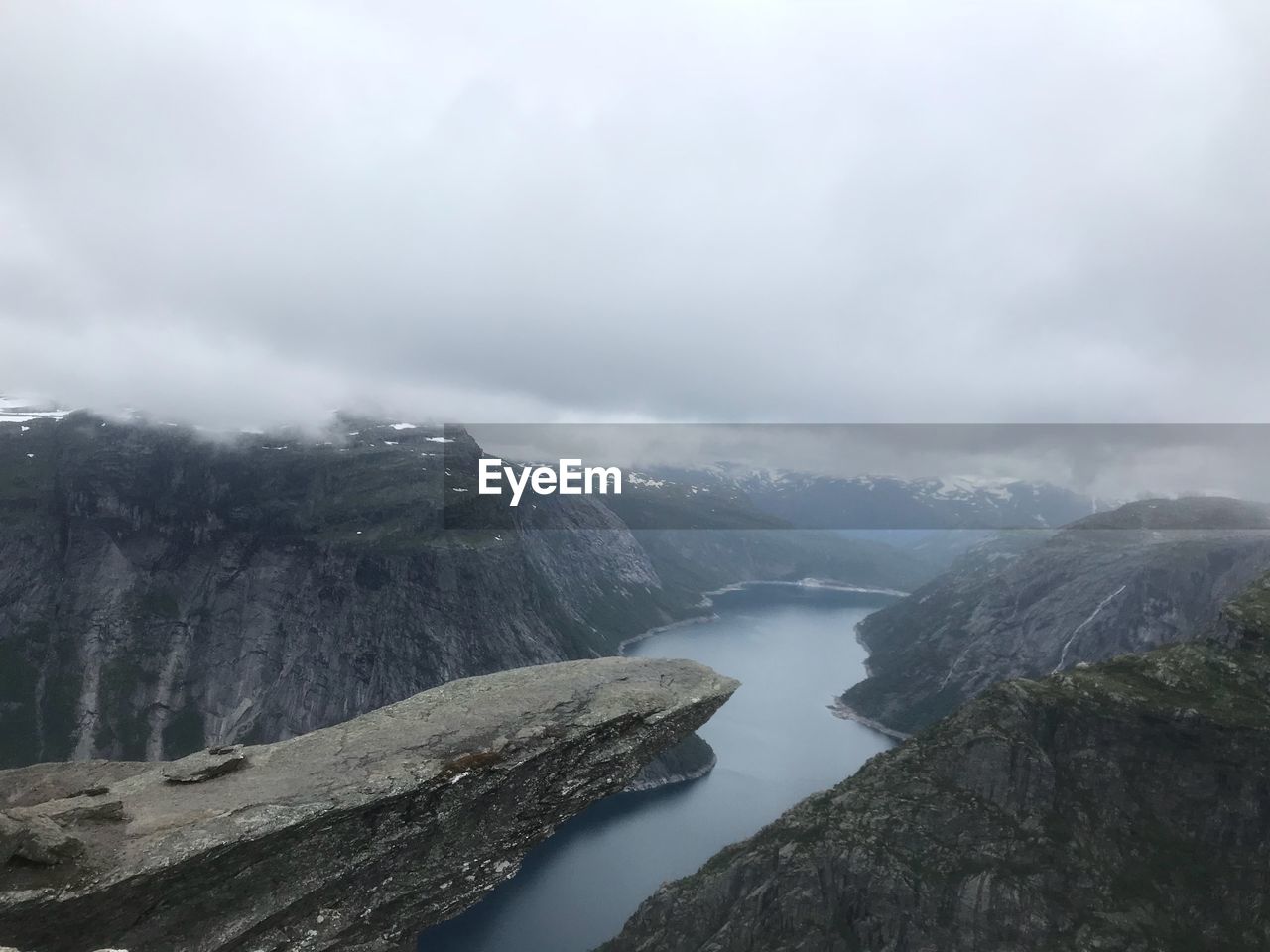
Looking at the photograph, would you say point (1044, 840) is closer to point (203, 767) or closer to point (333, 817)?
point (333, 817)

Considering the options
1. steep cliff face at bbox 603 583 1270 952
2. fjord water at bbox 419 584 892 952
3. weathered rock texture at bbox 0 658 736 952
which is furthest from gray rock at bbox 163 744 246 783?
fjord water at bbox 419 584 892 952

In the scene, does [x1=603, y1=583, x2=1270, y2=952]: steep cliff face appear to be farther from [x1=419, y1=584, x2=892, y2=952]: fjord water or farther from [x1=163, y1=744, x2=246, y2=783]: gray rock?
[x1=163, y1=744, x2=246, y2=783]: gray rock

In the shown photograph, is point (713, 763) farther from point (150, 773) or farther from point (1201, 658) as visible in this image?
point (150, 773)

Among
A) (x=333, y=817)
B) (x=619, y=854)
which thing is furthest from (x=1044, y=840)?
(x=333, y=817)

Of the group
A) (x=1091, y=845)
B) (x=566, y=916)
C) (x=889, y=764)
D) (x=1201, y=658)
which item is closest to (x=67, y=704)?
(x=566, y=916)

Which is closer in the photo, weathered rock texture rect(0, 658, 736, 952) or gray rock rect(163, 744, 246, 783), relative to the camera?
Answer: weathered rock texture rect(0, 658, 736, 952)

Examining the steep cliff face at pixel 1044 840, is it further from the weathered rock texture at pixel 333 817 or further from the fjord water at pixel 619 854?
the weathered rock texture at pixel 333 817

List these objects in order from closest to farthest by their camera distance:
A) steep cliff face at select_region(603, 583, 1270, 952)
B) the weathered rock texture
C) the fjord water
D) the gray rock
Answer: the weathered rock texture
the gray rock
steep cliff face at select_region(603, 583, 1270, 952)
the fjord water
